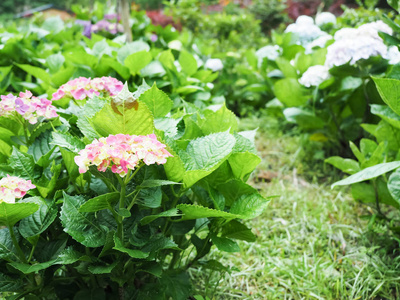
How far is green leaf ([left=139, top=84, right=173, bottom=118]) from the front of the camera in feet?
3.66

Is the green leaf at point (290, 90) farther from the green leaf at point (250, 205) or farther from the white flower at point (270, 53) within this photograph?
the green leaf at point (250, 205)

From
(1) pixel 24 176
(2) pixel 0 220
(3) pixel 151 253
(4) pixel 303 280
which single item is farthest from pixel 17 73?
(4) pixel 303 280

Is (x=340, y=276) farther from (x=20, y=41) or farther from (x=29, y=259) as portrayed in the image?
(x=20, y=41)

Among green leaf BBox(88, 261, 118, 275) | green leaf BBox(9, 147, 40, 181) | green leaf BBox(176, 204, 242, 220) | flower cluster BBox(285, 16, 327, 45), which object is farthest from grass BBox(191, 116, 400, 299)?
flower cluster BBox(285, 16, 327, 45)

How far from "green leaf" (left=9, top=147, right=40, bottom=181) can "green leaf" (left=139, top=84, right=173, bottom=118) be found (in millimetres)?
373

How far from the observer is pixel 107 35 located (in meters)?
3.31

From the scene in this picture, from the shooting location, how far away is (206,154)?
3.37ft

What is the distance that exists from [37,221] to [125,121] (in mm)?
388

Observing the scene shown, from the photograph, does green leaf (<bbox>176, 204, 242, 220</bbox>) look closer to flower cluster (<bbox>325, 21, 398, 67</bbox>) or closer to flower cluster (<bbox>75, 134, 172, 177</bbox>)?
flower cluster (<bbox>75, 134, 172, 177</bbox>)

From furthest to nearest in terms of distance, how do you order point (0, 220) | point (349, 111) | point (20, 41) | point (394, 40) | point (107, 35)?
point (107, 35), point (20, 41), point (349, 111), point (394, 40), point (0, 220)

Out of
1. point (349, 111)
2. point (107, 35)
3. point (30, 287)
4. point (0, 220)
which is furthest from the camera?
point (107, 35)

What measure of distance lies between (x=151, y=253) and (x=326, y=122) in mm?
1772

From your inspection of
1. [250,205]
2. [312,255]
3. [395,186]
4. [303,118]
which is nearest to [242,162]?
[250,205]

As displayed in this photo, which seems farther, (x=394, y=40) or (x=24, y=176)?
(x=394, y=40)
